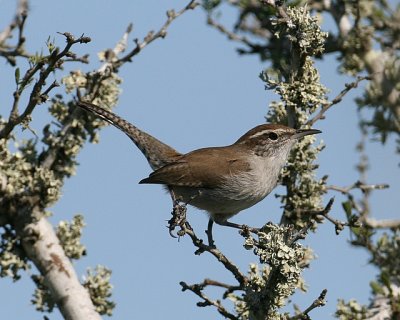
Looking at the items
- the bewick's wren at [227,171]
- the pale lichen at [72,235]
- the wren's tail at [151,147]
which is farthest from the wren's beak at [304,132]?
the pale lichen at [72,235]

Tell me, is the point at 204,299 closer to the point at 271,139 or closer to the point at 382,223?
the point at 382,223

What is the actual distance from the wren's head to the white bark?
7.54ft

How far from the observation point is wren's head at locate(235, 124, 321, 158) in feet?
23.3

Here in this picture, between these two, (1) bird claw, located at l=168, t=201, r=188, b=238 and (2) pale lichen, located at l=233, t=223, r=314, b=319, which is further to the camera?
(1) bird claw, located at l=168, t=201, r=188, b=238

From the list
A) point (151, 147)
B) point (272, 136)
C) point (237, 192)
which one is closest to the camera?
point (237, 192)

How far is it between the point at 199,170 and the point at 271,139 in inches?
32.2

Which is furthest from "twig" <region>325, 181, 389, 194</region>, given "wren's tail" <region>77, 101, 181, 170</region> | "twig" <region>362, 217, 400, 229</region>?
"wren's tail" <region>77, 101, 181, 170</region>

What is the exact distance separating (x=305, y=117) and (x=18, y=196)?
2.72 metres

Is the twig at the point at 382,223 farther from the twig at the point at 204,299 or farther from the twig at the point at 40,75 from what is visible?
the twig at the point at 40,75

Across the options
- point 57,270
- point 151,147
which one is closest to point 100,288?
point 57,270

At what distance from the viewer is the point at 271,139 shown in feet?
26.2

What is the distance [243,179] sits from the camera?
756cm

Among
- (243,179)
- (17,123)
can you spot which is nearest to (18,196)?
(17,123)

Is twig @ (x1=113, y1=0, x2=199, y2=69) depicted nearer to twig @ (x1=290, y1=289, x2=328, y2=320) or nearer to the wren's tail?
the wren's tail
